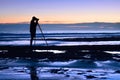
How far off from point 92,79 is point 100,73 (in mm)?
1570

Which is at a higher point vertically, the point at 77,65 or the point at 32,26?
the point at 32,26

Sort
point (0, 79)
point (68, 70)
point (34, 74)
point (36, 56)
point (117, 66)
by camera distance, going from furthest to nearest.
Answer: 1. point (36, 56)
2. point (117, 66)
3. point (68, 70)
4. point (34, 74)
5. point (0, 79)

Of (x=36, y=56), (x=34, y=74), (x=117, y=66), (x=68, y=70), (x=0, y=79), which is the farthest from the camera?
(x=36, y=56)

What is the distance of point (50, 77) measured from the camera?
13.0 meters

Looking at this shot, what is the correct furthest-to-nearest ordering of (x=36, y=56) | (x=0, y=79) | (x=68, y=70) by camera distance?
(x=36, y=56), (x=68, y=70), (x=0, y=79)

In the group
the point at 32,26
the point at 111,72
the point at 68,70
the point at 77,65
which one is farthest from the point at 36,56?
the point at 111,72

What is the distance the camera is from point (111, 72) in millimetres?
14273

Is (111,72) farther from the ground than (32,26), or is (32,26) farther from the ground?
(32,26)

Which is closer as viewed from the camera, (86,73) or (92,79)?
(92,79)

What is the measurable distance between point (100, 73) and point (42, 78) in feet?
9.50

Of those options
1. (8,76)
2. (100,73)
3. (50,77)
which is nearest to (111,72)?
(100,73)

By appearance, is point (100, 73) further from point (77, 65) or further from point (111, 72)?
point (77, 65)

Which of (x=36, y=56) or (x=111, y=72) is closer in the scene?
(x=111, y=72)

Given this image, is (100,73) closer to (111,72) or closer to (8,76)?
(111,72)
